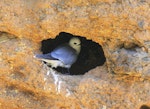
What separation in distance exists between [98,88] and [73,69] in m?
0.42

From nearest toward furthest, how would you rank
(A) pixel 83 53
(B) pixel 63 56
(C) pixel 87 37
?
(C) pixel 87 37, (B) pixel 63 56, (A) pixel 83 53

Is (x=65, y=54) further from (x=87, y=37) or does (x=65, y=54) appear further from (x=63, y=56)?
(x=87, y=37)

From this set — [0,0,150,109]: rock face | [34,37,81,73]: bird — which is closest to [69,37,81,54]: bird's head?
[34,37,81,73]: bird

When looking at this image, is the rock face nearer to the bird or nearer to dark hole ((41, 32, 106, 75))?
the bird

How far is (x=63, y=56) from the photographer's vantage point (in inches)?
100

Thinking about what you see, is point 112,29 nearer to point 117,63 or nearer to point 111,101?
point 117,63

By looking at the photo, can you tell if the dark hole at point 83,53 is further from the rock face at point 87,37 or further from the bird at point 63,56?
the rock face at point 87,37

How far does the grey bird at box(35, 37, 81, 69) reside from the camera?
239 cm

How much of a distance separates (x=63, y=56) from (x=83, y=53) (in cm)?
37

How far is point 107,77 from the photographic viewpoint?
90.0 inches

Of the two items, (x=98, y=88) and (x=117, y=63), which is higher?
(x=117, y=63)

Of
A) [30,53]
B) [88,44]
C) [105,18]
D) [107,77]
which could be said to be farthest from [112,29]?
[88,44]

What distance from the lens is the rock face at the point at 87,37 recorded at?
211 cm

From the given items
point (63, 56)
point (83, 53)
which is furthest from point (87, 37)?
point (83, 53)
